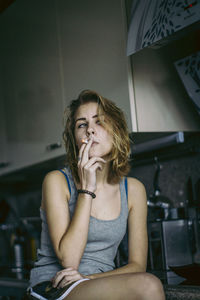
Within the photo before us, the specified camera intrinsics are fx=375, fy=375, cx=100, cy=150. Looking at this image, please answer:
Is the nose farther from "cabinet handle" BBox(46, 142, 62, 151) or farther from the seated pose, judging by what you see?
"cabinet handle" BBox(46, 142, 62, 151)

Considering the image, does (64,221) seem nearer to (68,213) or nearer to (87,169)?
(68,213)

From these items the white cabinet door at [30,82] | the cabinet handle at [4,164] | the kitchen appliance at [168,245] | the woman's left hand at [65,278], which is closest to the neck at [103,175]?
the kitchen appliance at [168,245]

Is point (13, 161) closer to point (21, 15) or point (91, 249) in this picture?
→ point (21, 15)

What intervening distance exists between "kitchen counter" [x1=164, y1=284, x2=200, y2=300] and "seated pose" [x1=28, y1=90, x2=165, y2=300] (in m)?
0.16

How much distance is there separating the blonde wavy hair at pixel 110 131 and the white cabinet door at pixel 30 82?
49 cm

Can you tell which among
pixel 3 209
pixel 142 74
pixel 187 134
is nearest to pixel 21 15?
pixel 142 74

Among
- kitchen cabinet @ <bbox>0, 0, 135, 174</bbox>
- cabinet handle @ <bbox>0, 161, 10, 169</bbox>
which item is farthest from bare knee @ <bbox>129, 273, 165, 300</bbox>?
cabinet handle @ <bbox>0, 161, 10, 169</bbox>

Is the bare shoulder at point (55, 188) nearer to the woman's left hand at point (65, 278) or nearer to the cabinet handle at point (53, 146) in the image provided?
the woman's left hand at point (65, 278)

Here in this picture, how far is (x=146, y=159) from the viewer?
6.60 feet

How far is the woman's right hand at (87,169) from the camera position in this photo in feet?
3.88

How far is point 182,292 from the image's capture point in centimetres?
105

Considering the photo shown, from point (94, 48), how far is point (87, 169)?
72 centimetres

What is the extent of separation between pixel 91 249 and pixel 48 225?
0.54 ft

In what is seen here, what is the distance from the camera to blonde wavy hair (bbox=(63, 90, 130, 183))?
136 cm
